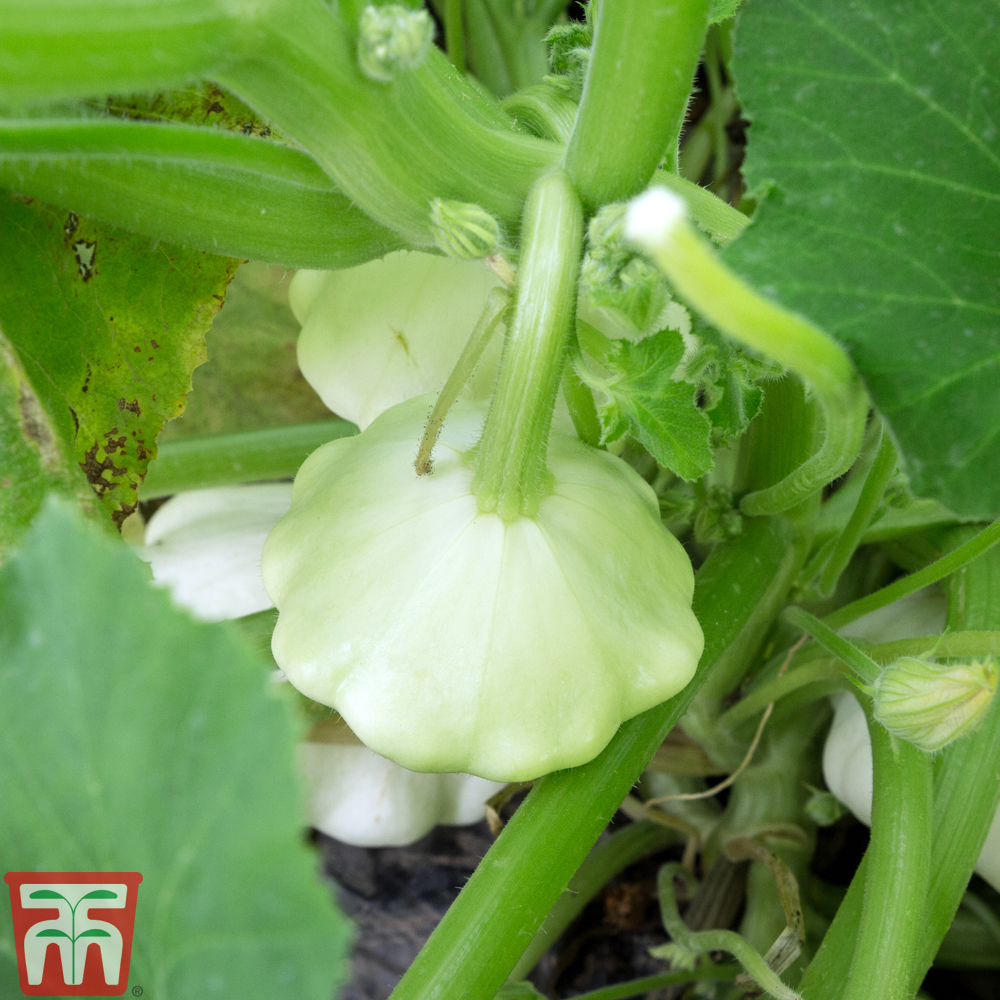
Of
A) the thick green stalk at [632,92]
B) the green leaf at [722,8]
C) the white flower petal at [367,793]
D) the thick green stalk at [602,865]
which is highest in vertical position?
the green leaf at [722,8]

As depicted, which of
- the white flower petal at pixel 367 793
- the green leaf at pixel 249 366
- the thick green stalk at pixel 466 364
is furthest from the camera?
the green leaf at pixel 249 366

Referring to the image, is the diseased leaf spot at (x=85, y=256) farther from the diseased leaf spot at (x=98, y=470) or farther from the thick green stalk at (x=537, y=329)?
the thick green stalk at (x=537, y=329)

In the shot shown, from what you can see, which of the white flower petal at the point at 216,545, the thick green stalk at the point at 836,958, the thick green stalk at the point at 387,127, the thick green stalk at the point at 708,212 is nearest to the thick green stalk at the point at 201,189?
the thick green stalk at the point at 387,127

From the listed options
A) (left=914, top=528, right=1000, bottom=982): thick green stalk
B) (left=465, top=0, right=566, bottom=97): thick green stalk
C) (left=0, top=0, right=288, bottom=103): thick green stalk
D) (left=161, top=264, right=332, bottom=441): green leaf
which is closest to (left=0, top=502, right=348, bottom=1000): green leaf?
(left=0, top=0, right=288, bottom=103): thick green stalk

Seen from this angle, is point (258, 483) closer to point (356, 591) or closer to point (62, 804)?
point (356, 591)

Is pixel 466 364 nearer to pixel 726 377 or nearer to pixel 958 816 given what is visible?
pixel 726 377

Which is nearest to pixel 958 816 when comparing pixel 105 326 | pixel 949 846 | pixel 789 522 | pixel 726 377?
pixel 949 846

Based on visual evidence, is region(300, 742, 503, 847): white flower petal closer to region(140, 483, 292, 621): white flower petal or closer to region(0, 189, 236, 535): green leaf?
region(140, 483, 292, 621): white flower petal

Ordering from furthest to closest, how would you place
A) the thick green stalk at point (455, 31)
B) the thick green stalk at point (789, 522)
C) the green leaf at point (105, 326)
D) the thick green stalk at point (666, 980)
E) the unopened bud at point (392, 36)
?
the thick green stalk at point (455, 31)
the thick green stalk at point (666, 980)
the thick green stalk at point (789, 522)
the green leaf at point (105, 326)
the unopened bud at point (392, 36)
